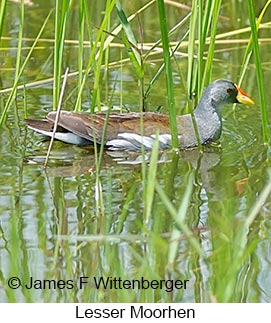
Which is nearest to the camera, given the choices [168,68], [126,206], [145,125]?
[126,206]

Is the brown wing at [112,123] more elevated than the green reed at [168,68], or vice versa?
the green reed at [168,68]

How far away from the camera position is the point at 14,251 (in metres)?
4.89

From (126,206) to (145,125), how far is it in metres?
1.35

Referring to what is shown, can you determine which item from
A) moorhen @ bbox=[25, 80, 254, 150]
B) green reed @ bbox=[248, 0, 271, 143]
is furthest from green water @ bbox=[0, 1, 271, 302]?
green reed @ bbox=[248, 0, 271, 143]

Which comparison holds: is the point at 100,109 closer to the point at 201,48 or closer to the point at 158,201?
the point at 201,48

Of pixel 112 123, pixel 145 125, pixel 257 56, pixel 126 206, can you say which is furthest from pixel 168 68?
pixel 112 123

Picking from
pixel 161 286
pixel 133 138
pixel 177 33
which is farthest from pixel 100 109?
pixel 161 286

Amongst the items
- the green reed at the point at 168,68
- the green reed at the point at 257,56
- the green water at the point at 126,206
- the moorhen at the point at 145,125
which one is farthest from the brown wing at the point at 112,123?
the green reed at the point at 257,56

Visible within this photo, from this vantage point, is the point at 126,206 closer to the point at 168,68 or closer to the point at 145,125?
the point at 168,68

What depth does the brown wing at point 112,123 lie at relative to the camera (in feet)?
22.7

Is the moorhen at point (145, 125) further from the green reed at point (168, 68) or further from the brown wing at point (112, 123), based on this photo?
the green reed at point (168, 68)

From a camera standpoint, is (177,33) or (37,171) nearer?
(37,171)

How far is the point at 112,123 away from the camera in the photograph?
7078 millimetres

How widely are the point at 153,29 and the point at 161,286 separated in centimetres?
478
